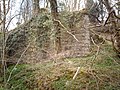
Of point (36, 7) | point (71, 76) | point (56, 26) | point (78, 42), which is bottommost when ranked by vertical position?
point (71, 76)

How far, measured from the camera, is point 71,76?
628cm

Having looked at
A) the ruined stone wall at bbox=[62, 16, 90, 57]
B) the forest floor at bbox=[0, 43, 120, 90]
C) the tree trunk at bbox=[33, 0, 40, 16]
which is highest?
the tree trunk at bbox=[33, 0, 40, 16]

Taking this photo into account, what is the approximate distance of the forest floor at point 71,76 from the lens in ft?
19.0

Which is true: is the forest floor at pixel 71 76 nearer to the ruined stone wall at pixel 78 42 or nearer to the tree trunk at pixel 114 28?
the tree trunk at pixel 114 28

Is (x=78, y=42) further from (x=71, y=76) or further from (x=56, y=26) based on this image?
(x=71, y=76)

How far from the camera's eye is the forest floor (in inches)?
228

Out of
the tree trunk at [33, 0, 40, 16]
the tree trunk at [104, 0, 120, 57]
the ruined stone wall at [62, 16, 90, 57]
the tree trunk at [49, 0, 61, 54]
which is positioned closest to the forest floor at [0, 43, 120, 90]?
the tree trunk at [104, 0, 120, 57]

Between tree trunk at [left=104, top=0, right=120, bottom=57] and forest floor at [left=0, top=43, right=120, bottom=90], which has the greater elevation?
tree trunk at [left=104, top=0, right=120, bottom=57]

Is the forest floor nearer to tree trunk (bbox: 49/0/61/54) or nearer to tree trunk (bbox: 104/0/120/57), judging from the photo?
tree trunk (bbox: 104/0/120/57)

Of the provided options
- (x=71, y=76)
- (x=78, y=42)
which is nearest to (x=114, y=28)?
(x=71, y=76)

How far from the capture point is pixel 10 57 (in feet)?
29.2

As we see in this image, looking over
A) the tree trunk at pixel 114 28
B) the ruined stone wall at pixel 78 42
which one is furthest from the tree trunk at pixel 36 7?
the tree trunk at pixel 114 28

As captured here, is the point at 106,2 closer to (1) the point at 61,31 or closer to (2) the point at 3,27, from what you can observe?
(1) the point at 61,31

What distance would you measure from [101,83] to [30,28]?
181 inches
